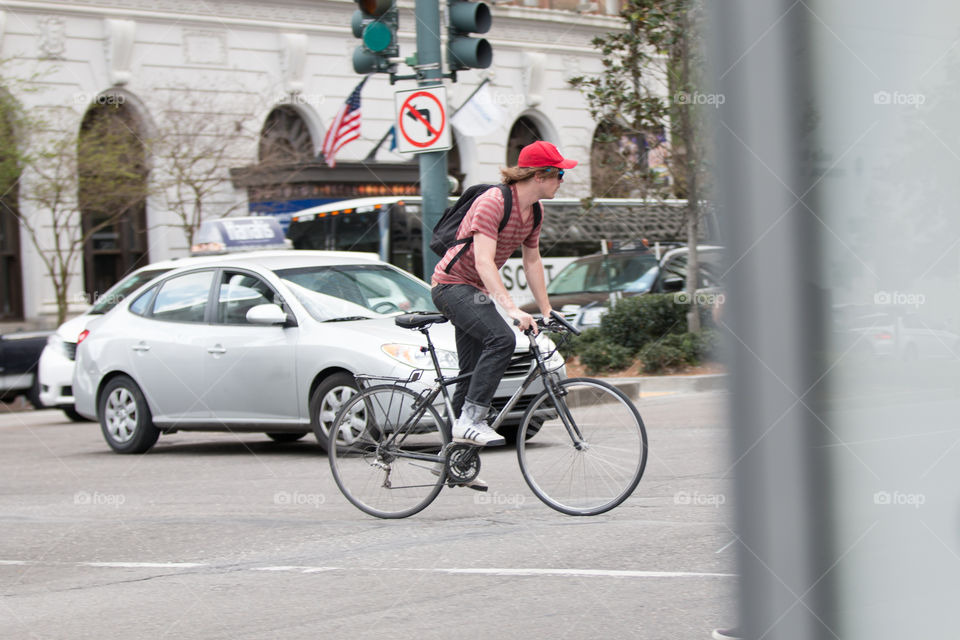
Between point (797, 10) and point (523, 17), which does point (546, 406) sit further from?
point (523, 17)

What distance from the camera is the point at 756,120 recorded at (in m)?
1.34

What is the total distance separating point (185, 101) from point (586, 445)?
2019 cm

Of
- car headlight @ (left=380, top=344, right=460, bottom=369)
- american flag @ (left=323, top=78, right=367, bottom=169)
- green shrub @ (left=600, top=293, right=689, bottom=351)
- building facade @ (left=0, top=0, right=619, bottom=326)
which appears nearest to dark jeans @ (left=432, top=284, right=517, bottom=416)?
car headlight @ (left=380, top=344, right=460, bottom=369)

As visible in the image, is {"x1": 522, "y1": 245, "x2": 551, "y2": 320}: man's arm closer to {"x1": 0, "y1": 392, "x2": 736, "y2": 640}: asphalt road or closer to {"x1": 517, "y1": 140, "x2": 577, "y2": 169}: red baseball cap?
{"x1": 517, "y1": 140, "x2": 577, "y2": 169}: red baseball cap

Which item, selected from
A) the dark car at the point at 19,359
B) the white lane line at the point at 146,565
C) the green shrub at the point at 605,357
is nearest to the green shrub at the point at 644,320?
the green shrub at the point at 605,357

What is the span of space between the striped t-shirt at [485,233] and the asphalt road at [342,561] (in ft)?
3.90

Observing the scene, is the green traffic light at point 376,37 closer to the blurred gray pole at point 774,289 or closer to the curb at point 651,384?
the curb at point 651,384

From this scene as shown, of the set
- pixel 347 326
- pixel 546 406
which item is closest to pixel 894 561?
pixel 546 406

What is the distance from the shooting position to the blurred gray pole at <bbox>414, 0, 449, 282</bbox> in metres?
10.6

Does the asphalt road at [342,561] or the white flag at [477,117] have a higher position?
the white flag at [477,117]

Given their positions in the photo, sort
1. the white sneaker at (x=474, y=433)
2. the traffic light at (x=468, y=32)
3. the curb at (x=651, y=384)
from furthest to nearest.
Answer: the curb at (x=651, y=384) < the traffic light at (x=468, y=32) < the white sneaker at (x=474, y=433)

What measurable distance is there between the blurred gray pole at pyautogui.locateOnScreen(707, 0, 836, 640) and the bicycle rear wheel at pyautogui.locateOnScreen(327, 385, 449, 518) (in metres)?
4.80

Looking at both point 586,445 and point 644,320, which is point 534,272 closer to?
point 586,445

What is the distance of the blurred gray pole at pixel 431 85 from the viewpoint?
34.7ft
